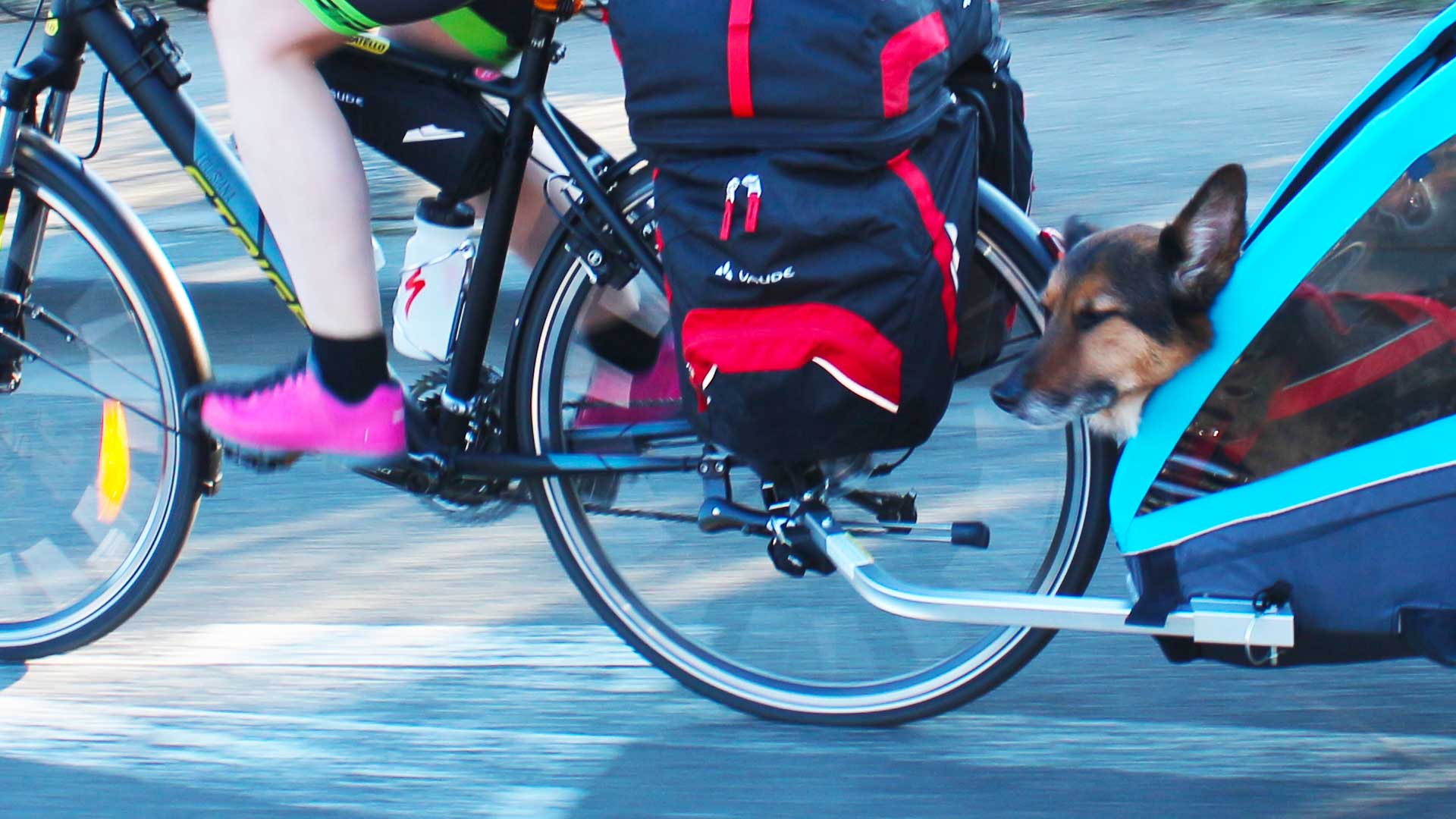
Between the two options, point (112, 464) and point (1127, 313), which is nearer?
point (1127, 313)

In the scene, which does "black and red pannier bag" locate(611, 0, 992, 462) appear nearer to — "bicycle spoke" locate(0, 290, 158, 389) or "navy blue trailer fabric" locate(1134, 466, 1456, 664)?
"navy blue trailer fabric" locate(1134, 466, 1456, 664)

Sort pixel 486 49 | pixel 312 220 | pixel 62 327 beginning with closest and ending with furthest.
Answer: pixel 312 220, pixel 486 49, pixel 62 327

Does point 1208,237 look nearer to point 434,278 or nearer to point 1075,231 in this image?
point 1075,231

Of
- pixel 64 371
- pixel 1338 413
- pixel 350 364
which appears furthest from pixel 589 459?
pixel 1338 413

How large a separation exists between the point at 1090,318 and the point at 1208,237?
9.2 inches

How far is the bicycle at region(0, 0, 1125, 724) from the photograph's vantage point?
2557 millimetres

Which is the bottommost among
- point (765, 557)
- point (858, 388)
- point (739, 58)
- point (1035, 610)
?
point (765, 557)

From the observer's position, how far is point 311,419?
2629mm

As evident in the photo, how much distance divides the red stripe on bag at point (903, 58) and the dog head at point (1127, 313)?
398mm

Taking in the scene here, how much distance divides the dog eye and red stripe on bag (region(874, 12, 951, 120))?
420mm

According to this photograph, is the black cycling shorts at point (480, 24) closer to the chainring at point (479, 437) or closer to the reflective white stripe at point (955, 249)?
the chainring at point (479, 437)

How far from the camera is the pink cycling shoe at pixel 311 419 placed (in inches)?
103

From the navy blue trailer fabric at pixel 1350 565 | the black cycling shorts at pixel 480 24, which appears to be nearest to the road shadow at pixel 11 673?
the black cycling shorts at pixel 480 24

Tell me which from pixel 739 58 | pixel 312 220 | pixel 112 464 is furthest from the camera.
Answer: pixel 112 464
